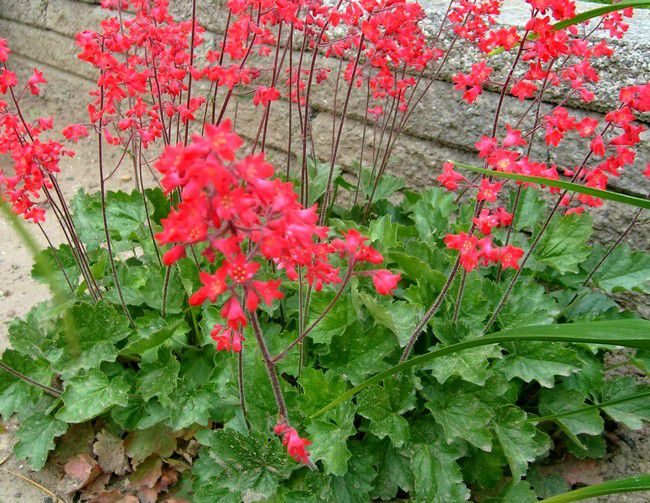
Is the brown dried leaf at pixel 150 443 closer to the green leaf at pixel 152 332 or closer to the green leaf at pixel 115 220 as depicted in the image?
the green leaf at pixel 152 332

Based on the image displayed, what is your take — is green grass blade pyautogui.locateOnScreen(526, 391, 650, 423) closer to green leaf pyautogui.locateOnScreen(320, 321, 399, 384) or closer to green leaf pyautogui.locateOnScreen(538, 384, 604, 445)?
green leaf pyautogui.locateOnScreen(538, 384, 604, 445)

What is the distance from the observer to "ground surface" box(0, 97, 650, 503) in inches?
93.8

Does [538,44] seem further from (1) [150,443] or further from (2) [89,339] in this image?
(1) [150,443]

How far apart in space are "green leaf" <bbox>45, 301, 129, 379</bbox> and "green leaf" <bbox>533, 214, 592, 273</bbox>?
180 cm

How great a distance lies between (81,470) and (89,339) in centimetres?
54

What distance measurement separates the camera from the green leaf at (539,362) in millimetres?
2133

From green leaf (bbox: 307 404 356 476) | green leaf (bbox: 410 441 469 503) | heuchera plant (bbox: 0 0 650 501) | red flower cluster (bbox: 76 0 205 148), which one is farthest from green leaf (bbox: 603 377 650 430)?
red flower cluster (bbox: 76 0 205 148)

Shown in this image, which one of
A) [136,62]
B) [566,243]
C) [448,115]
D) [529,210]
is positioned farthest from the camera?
[448,115]

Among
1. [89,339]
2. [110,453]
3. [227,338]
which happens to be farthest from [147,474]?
[227,338]

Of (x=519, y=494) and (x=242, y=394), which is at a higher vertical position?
(x=242, y=394)

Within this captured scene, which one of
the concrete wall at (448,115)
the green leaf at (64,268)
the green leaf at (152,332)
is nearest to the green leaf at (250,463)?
the green leaf at (152,332)

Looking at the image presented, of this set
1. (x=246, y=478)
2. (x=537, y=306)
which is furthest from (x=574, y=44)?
(x=246, y=478)

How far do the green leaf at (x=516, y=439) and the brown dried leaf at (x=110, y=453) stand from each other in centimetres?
147

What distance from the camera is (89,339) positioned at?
2326mm
